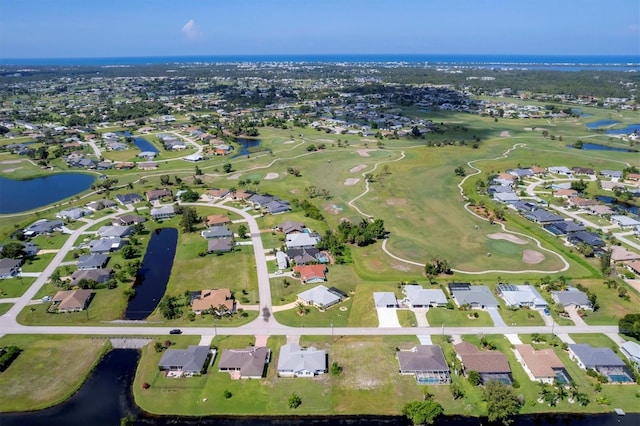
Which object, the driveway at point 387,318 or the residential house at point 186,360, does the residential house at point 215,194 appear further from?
the driveway at point 387,318

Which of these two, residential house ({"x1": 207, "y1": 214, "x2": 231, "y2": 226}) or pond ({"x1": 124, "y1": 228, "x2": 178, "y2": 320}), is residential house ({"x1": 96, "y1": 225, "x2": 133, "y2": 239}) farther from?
residential house ({"x1": 207, "y1": 214, "x2": 231, "y2": 226})

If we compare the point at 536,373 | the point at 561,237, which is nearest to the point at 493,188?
the point at 561,237

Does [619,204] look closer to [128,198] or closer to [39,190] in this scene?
[128,198]

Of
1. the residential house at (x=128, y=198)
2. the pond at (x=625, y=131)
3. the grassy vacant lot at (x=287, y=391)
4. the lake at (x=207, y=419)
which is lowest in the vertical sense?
the lake at (x=207, y=419)

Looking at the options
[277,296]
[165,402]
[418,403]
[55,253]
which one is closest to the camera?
[418,403]

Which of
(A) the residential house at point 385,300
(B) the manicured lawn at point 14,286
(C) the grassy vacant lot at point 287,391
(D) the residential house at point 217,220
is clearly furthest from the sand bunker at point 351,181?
(B) the manicured lawn at point 14,286

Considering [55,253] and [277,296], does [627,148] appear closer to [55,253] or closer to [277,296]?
[277,296]
